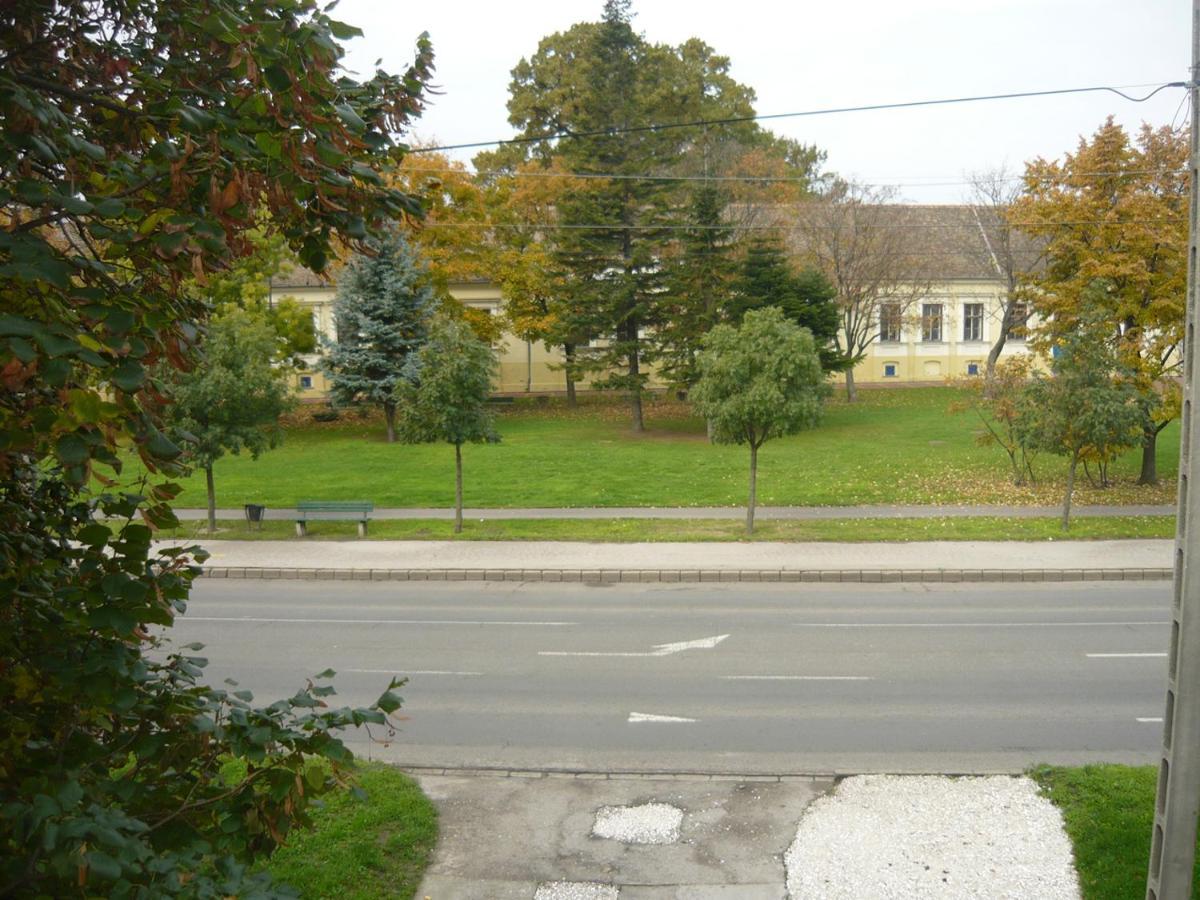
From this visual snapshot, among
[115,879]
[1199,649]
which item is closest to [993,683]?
[1199,649]

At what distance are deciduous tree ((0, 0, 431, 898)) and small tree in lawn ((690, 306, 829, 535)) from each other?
51.3ft

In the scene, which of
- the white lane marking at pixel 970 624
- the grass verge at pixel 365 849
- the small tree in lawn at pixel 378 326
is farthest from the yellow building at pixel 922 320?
the grass verge at pixel 365 849

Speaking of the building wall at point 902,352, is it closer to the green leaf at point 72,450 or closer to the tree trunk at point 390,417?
the tree trunk at point 390,417

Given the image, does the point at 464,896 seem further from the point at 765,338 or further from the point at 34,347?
the point at 765,338

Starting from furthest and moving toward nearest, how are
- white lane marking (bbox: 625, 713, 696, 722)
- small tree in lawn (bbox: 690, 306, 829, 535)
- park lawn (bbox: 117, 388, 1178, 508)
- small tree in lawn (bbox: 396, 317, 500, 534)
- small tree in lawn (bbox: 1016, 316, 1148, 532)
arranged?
park lawn (bbox: 117, 388, 1178, 508), small tree in lawn (bbox: 396, 317, 500, 534), small tree in lawn (bbox: 1016, 316, 1148, 532), small tree in lawn (bbox: 690, 306, 829, 535), white lane marking (bbox: 625, 713, 696, 722)

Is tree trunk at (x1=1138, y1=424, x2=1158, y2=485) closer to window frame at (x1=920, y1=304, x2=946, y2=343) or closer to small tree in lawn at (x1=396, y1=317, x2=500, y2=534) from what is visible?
small tree in lawn at (x1=396, y1=317, x2=500, y2=534)

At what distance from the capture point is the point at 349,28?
3.50m

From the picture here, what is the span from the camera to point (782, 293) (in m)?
38.2

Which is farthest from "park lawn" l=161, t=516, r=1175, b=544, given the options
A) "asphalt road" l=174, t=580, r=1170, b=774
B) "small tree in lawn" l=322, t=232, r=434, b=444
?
"small tree in lawn" l=322, t=232, r=434, b=444

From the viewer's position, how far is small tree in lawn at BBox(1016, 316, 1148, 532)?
19.8 m

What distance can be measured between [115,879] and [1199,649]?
476 cm

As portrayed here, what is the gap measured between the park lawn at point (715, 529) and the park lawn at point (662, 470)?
2297 mm

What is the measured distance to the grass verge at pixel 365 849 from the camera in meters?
6.83

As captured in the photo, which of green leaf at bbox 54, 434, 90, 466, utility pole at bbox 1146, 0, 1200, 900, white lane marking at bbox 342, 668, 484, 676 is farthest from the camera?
white lane marking at bbox 342, 668, 484, 676
